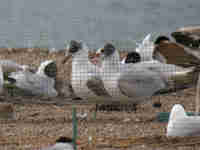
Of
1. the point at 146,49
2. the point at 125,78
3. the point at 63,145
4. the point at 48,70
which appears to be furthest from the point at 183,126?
the point at 48,70

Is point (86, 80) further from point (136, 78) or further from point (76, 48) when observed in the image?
point (76, 48)

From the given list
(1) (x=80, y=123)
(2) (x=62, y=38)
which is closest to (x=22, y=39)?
(2) (x=62, y=38)

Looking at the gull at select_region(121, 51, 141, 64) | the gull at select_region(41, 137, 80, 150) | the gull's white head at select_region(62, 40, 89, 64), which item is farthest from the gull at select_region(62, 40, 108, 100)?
the gull at select_region(41, 137, 80, 150)

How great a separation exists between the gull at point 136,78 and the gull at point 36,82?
50.7 inches

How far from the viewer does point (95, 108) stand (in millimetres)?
6914

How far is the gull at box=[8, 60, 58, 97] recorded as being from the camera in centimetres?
781

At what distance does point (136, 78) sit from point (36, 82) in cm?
184

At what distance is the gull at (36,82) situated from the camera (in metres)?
7.81

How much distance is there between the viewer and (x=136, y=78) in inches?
265

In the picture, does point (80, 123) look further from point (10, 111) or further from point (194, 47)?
point (194, 47)

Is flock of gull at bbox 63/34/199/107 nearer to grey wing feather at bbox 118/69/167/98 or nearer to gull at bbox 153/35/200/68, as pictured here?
grey wing feather at bbox 118/69/167/98

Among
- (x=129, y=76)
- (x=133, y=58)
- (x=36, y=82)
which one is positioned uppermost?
(x=133, y=58)

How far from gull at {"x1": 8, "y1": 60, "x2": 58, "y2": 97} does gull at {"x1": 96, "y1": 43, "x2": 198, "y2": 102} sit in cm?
129

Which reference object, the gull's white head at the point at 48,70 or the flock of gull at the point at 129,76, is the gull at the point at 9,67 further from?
the flock of gull at the point at 129,76
